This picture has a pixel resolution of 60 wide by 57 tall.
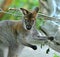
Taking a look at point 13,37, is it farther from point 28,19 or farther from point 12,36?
point 28,19

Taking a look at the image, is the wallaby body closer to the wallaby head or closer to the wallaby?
the wallaby

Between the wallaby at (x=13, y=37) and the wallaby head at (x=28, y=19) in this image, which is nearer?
the wallaby head at (x=28, y=19)

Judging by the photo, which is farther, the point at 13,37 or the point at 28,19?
the point at 13,37

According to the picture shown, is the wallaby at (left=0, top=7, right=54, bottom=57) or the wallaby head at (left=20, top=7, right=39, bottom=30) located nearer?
the wallaby head at (left=20, top=7, right=39, bottom=30)

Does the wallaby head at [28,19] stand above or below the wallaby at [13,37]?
above

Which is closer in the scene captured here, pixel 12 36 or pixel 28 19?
pixel 28 19

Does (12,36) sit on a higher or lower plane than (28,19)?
lower

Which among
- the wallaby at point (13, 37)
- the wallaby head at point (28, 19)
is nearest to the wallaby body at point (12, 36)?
the wallaby at point (13, 37)

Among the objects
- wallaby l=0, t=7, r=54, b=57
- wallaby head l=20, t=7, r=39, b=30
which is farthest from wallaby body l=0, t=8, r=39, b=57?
wallaby head l=20, t=7, r=39, b=30

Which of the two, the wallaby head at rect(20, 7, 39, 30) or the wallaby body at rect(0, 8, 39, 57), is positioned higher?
the wallaby head at rect(20, 7, 39, 30)

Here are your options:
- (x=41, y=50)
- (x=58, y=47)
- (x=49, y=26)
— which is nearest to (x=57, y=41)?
(x=58, y=47)

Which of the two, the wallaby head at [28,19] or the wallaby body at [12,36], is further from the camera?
the wallaby body at [12,36]

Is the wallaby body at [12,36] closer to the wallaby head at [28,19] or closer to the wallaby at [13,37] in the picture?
the wallaby at [13,37]

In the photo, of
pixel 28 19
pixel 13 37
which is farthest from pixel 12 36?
pixel 28 19
